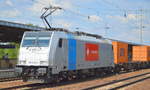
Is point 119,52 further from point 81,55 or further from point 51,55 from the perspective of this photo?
point 51,55

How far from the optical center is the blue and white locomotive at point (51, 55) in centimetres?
1559

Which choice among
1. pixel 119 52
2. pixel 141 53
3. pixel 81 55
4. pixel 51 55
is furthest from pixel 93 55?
pixel 141 53

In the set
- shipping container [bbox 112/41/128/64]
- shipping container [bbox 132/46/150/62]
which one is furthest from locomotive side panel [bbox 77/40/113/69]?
shipping container [bbox 132/46/150/62]

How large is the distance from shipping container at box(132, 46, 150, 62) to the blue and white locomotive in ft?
55.0

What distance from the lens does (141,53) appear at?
3456 cm

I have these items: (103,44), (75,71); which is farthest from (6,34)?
(75,71)

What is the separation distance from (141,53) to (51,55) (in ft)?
69.9

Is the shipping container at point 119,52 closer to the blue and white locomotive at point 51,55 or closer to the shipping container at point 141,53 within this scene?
the shipping container at point 141,53

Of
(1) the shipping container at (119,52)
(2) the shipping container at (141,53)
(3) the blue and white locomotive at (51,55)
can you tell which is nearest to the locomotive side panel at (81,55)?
(3) the blue and white locomotive at (51,55)

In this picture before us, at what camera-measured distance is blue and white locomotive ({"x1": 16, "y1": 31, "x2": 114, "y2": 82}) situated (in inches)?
614

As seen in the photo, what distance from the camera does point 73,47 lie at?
58.6ft

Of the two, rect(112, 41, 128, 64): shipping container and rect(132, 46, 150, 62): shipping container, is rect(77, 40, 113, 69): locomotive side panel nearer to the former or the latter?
rect(112, 41, 128, 64): shipping container

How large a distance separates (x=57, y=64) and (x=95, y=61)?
5.65 m

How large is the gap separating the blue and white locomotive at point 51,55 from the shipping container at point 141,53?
16.8 metres
